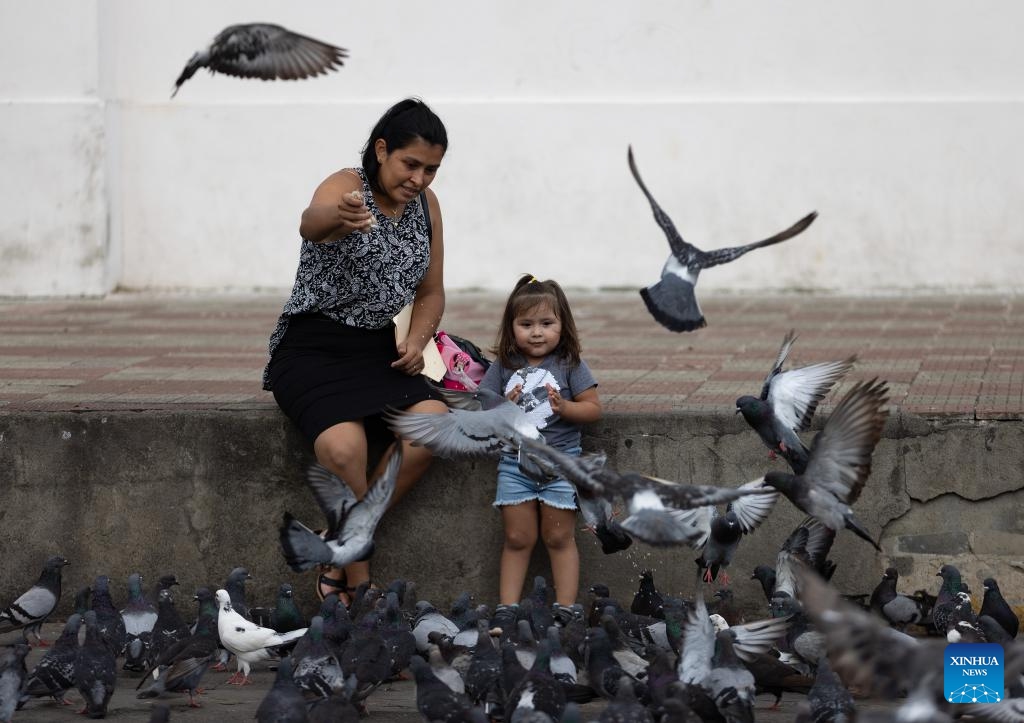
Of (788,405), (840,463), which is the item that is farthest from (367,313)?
(840,463)

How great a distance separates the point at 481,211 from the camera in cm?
1088

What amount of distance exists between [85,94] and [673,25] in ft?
13.0

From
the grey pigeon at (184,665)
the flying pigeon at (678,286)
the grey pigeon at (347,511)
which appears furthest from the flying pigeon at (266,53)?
the grey pigeon at (184,665)

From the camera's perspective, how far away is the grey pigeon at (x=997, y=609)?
209 inches

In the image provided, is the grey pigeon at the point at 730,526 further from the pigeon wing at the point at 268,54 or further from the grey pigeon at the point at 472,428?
the pigeon wing at the point at 268,54

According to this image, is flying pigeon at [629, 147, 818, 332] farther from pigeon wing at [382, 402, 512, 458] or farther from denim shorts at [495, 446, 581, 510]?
pigeon wing at [382, 402, 512, 458]

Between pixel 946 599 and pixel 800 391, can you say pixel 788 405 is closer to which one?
pixel 800 391

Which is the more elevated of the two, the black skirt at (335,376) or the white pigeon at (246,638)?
the black skirt at (335,376)

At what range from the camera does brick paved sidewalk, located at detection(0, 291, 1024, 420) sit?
20.4 feet

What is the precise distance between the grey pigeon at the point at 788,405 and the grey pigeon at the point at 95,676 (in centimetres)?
217

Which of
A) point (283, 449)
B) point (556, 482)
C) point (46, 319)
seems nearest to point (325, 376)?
point (283, 449)

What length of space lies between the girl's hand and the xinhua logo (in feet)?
5.67

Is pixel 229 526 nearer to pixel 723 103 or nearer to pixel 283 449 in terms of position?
pixel 283 449

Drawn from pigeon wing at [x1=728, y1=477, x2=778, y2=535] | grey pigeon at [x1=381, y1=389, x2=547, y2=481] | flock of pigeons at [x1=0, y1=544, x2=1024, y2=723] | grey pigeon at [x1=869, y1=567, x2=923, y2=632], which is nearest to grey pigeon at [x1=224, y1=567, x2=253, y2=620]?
flock of pigeons at [x1=0, y1=544, x2=1024, y2=723]
